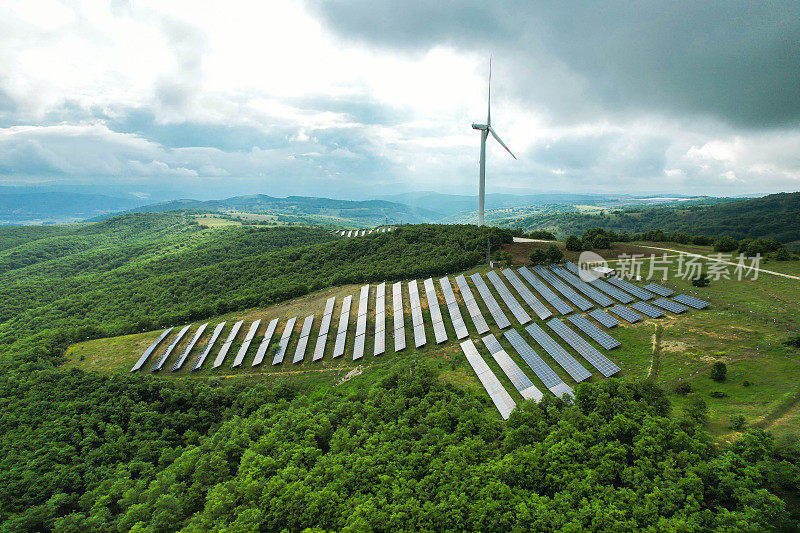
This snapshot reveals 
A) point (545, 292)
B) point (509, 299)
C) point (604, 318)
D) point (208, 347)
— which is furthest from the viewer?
point (208, 347)

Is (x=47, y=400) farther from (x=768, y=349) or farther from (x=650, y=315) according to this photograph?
(x=768, y=349)

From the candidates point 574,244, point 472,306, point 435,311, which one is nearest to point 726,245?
point 574,244

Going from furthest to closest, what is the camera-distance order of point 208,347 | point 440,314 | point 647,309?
1. point 208,347
2. point 440,314
3. point 647,309

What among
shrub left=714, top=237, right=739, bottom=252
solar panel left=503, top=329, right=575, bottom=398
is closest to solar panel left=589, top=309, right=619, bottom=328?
Result: solar panel left=503, top=329, right=575, bottom=398

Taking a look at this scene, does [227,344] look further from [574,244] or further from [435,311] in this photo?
[574,244]

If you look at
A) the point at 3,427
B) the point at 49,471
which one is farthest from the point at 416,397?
the point at 3,427

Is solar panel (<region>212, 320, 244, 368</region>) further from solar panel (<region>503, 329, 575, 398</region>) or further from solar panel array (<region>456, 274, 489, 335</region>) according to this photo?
solar panel (<region>503, 329, 575, 398</region>)

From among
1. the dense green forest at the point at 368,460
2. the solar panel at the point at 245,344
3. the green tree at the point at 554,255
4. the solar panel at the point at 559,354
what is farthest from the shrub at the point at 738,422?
the solar panel at the point at 245,344
